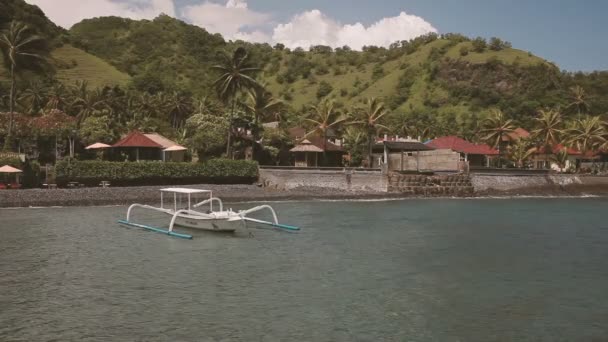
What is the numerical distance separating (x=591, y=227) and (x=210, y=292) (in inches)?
1361

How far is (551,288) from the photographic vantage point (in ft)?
78.4

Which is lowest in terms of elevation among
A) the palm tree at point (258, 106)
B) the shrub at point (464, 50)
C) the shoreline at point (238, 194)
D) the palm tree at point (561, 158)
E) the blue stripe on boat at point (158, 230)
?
the blue stripe on boat at point (158, 230)

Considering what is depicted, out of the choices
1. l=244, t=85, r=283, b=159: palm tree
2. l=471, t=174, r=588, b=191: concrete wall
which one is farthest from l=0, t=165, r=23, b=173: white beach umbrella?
l=471, t=174, r=588, b=191: concrete wall

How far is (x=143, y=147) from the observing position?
69125 millimetres

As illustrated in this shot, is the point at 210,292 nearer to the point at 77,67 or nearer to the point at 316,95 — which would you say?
the point at 77,67

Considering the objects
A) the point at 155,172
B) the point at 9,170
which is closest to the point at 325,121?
the point at 155,172

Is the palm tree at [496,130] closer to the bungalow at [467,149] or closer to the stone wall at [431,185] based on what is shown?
the bungalow at [467,149]

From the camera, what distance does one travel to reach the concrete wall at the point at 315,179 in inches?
2697

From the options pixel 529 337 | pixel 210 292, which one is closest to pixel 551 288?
pixel 529 337

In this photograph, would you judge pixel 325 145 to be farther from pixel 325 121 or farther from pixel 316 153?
pixel 325 121

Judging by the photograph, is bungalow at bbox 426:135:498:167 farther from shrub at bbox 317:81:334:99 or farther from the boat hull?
shrub at bbox 317:81:334:99

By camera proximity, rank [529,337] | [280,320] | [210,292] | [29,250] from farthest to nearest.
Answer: [29,250] → [210,292] → [280,320] → [529,337]

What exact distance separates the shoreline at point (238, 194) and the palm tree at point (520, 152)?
56.3ft

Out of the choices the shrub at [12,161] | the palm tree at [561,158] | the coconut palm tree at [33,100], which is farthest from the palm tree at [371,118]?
the coconut palm tree at [33,100]
